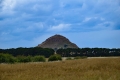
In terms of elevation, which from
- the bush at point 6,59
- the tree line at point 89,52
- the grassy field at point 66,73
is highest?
the tree line at point 89,52

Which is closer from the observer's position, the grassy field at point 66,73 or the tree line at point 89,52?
the grassy field at point 66,73

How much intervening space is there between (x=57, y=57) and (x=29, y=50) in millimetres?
43496

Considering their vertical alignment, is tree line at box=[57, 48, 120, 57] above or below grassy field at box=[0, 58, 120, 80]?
above

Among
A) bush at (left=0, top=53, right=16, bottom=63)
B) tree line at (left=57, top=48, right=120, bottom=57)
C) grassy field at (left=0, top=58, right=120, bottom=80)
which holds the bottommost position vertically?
grassy field at (left=0, top=58, right=120, bottom=80)

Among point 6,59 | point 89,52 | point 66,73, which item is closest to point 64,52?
point 89,52

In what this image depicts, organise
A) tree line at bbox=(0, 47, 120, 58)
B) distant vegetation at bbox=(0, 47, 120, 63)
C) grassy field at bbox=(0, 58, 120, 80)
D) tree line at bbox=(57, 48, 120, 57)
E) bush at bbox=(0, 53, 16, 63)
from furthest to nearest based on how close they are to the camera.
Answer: tree line at bbox=(57, 48, 120, 57) < tree line at bbox=(0, 47, 120, 58) < distant vegetation at bbox=(0, 47, 120, 63) < bush at bbox=(0, 53, 16, 63) < grassy field at bbox=(0, 58, 120, 80)

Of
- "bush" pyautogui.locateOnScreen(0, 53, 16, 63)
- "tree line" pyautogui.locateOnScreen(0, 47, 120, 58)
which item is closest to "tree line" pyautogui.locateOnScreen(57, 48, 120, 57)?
"tree line" pyautogui.locateOnScreen(0, 47, 120, 58)

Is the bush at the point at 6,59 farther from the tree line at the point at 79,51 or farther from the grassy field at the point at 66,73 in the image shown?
the tree line at the point at 79,51

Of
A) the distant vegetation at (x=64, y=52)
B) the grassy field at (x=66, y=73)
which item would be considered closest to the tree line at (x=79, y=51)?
the distant vegetation at (x=64, y=52)

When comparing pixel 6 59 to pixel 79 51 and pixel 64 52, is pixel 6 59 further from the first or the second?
pixel 79 51

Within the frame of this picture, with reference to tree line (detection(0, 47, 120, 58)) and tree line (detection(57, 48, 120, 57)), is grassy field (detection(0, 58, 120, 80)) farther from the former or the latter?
tree line (detection(57, 48, 120, 57))

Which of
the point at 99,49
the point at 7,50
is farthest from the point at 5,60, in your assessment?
the point at 99,49

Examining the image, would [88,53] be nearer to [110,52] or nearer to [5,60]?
[110,52]

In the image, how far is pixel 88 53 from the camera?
4498 inches
